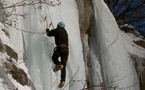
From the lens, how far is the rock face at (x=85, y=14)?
10.3 m

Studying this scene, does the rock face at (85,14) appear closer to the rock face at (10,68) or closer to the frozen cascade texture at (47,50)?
the frozen cascade texture at (47,50)

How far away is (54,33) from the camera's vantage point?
26.2ft

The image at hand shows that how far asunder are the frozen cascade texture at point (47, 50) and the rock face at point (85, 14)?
851 millimetres

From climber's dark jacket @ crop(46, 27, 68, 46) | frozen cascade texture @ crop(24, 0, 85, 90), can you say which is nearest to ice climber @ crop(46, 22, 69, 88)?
climber's dark jacket @ crop(46, 27, 68, 46)

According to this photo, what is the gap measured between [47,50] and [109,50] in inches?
123

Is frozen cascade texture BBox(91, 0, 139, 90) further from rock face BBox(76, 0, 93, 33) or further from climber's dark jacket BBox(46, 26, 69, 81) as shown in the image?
climber's dark jacket BBox(46, 26, 69, 81)

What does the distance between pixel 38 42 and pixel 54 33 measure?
0.31 meters

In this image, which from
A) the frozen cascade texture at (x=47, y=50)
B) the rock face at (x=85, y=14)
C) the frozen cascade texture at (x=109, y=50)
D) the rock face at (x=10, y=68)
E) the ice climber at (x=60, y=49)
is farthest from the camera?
the frozen cascade texture at (x=109, y=50)

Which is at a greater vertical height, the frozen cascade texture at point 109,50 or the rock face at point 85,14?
the rock face at point 85,14

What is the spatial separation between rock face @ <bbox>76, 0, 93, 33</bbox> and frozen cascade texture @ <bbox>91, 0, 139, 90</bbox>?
0.74 ft

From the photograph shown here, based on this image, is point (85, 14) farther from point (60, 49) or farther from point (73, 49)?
point (60, 49)

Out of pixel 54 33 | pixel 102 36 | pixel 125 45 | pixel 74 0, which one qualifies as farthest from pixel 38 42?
pixel 125 45

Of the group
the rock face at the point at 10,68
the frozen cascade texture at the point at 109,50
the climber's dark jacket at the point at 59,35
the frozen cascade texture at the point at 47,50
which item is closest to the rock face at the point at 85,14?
the frozen cascade texture at the point at 109,50

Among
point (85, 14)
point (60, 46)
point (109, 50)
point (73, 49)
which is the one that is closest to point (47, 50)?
point (60, 46)
